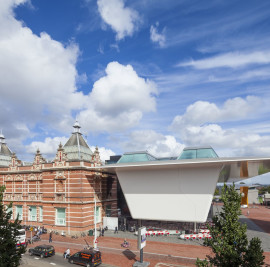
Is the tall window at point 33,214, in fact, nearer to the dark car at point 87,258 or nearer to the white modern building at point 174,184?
the white modern building at point 174,184

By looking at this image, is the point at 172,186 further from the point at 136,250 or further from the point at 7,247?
the point at 7,247

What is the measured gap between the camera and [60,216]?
4219 cm

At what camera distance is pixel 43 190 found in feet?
146

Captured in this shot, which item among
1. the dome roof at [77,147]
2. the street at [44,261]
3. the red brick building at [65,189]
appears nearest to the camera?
the street at [44,261]

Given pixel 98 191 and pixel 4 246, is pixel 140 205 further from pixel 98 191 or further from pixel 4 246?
pixel 4 246

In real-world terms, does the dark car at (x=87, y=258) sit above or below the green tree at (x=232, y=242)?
below

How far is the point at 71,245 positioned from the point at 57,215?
30.3ft

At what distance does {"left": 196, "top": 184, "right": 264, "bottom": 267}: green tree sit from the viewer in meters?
13.6

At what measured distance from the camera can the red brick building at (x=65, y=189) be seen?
41000 millimetres

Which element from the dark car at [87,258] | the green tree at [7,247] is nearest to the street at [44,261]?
the dark car at [87,258]

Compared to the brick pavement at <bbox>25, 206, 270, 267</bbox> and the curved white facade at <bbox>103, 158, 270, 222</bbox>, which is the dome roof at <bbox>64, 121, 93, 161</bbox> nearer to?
the curved white facade at <bbox>103, 158, 270, 222</bbox>

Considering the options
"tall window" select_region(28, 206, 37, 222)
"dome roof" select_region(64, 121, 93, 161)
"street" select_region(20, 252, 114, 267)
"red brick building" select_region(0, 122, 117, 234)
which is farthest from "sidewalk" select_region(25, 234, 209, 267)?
"dome roof" select_region(64, 121, 93, 161)

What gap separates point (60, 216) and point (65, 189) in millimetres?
5088

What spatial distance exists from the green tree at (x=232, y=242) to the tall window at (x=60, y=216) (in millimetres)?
32745
